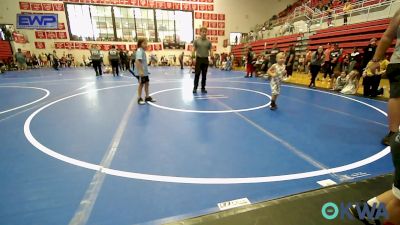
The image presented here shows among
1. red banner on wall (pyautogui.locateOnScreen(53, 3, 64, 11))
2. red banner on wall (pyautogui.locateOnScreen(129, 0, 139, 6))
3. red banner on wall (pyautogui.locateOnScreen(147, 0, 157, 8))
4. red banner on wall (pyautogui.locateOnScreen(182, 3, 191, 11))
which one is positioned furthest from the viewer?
red banner on wall (pyautogui.locateOnScreen(182, 3, 191, 11))

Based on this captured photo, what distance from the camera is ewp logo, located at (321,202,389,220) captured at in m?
1.37

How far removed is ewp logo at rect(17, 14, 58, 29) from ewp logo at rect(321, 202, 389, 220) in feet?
73.5

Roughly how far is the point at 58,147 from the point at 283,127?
3497 millimetres

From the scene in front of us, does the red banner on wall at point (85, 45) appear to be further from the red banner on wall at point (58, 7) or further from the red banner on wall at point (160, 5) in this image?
the red banner on wall at point (160, 5)

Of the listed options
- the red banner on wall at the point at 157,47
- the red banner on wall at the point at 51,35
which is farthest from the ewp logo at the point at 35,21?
the red banner on wall at the point at 157,47

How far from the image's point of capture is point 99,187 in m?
2.12

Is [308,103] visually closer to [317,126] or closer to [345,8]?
[317,126]

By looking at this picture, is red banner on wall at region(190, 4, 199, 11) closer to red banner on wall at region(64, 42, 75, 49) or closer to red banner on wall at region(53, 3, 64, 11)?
red banner on wall at region(53, 3, 64, 11)

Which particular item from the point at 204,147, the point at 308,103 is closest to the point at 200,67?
the point at 308,103

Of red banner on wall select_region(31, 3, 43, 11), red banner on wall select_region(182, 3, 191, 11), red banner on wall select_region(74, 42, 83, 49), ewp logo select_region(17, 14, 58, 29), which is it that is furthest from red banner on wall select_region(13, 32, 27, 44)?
red banner on wall select_region(182, 3, 191, 11)

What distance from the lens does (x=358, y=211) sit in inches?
→ 60.8

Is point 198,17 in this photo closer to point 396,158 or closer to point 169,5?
point 169,5

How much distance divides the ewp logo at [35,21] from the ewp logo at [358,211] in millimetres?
22396

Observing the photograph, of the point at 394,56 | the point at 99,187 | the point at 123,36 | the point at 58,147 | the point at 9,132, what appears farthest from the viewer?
the point at 123,36
